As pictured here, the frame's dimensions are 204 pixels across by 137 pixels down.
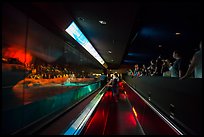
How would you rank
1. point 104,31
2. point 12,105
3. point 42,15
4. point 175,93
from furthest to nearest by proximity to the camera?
point 104,31, point 175,93, point 42,15, point 12,105

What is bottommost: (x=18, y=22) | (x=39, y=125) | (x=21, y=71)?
(x=39, y=125)

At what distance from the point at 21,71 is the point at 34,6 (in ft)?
5.10

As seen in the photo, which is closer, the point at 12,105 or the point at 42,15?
the point at 12,105

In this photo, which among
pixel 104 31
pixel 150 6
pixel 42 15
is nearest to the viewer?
pixel 42 15

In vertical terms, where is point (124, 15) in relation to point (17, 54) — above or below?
above

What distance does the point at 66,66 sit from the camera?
8.42 meters

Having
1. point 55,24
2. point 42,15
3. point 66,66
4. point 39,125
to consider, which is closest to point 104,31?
point 66,66

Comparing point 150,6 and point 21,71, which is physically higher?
point 150,6

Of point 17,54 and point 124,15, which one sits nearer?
point 17,54

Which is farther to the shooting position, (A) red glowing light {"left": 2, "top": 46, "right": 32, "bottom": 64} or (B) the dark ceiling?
(B) the dark ceiling

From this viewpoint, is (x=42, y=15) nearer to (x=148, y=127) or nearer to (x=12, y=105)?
(x=12, y=105)

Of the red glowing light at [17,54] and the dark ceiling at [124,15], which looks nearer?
the red glowing light at [17,54]

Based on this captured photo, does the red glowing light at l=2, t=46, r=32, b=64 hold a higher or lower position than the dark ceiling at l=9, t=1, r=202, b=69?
lower

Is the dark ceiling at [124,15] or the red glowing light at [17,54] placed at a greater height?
the dark ceiling at [124,15]
